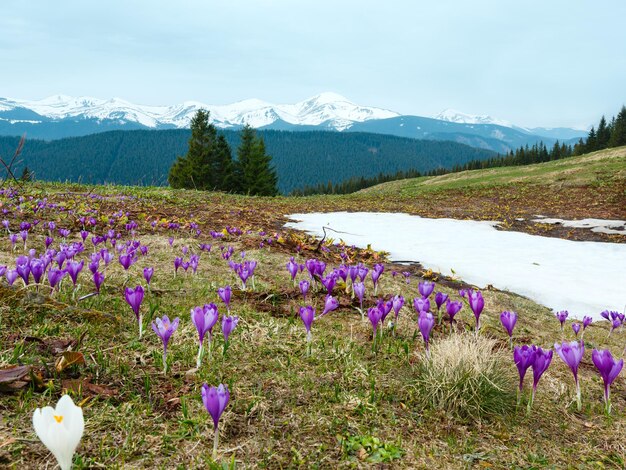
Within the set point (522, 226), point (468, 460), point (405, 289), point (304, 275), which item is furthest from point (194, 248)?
point (522, 226)

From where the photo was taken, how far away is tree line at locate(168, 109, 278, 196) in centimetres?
4669

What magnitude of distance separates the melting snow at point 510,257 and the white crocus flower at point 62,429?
19.3 feet

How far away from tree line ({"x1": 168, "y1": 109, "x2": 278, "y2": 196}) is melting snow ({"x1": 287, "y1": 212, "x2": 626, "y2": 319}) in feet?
110

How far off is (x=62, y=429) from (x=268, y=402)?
1198 millimetres

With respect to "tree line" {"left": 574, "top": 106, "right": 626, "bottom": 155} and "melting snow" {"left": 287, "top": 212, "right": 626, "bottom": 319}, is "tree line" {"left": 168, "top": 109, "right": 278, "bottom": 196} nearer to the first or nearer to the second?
"melting snow" {"left": 287, "top": 212, "right": 626, "bottom": 319}

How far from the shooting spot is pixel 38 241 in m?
5.94

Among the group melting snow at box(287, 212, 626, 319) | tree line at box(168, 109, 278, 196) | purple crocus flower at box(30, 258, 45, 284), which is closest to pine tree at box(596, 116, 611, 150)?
tree line at box(168, 109, 278, 196)

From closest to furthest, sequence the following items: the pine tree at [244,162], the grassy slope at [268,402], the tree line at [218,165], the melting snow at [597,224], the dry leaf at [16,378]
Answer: the grassy slope at [268,402] → the dry leaf at [16,378] → the melting snow at [597,224] → the tree line at [218,165] → the pine tree at [244,162]

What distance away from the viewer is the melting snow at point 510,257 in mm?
6297

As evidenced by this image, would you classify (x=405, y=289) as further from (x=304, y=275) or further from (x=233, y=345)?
(x=233, y=345)

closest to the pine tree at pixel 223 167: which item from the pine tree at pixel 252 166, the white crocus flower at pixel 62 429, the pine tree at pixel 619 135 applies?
the pine tree at pixel 252 166

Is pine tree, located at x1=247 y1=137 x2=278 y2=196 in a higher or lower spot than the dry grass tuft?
higher

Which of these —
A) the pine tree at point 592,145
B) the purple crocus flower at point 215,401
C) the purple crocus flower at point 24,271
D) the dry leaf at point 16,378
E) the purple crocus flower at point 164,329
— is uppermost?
the pine tree at point 592,145

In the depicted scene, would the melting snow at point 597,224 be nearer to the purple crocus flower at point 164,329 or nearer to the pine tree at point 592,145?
the purple crocus flower at point 164,329
